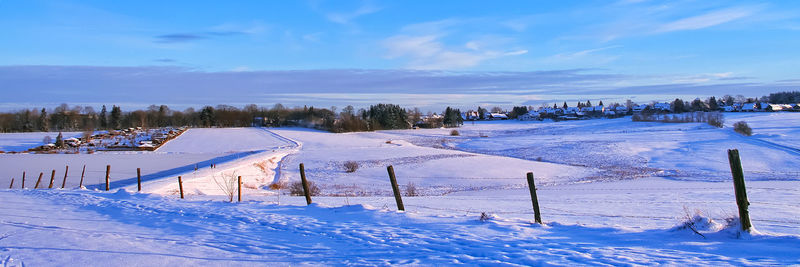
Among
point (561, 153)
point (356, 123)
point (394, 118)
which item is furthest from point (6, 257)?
point (394, 118)

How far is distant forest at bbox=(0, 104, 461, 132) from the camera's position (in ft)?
352

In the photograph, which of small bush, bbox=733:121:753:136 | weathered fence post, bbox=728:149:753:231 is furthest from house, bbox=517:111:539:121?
weathered fence post, bbox=728:149:753:231

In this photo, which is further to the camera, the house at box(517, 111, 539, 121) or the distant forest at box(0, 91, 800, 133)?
the house at box(517, 111, 539, 121)

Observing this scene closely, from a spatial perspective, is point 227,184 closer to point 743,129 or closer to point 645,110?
point 743,129

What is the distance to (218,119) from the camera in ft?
440

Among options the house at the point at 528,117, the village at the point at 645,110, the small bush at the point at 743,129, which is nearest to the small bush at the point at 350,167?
the small bush at the point at 743,129

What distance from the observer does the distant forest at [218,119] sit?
107 metres

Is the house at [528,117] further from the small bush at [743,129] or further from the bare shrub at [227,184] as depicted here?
the bare shrub at [227,184]

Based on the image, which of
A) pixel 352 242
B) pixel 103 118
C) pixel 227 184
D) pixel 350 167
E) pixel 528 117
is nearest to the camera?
pixel 352 242

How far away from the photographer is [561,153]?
44125 millimetres

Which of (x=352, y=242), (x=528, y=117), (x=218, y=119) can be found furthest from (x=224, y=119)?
(x=352, y=242)

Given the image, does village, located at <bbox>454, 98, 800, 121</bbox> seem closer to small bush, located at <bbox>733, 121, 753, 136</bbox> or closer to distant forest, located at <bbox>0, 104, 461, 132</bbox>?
distant forest, located at <bbox>0, 104, 461, 132</bbox>

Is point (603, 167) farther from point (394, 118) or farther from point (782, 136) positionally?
point (394, 118)

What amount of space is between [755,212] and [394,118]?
102099 millimetres
